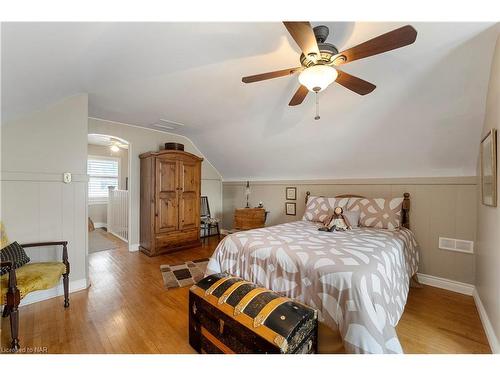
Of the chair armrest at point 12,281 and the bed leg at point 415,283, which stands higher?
the chair armrest at point 12,281

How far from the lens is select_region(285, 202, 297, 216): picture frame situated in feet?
13.6

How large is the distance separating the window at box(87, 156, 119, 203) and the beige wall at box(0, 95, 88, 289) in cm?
404

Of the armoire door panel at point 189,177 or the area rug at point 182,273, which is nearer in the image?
the area rug at point 182,273

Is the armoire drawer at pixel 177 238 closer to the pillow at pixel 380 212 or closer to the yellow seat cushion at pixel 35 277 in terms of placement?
the yellow seat cushion at pixel 35 277

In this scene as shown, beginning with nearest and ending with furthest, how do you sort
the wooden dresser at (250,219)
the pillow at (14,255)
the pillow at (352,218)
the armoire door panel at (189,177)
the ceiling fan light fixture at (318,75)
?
the ceiling fan light fixture at (318,75) → the pillow at (14,255) → the pillow at (352,218) → the armoire door panel at (189,177) → the wooden dresser at (250,219)

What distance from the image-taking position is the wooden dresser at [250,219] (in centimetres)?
415

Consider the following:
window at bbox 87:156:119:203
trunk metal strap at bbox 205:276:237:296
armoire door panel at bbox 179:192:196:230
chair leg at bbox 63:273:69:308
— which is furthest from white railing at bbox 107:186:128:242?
trunk metal strap at bbox 205:276:237:296

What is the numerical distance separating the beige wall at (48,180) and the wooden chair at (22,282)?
0.94ft

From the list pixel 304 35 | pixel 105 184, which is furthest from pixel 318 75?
pixel 105 184

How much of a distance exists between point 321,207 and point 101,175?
6.02m

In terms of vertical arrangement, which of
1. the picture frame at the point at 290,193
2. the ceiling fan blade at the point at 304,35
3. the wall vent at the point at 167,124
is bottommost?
the picture frame at the point at 290,193

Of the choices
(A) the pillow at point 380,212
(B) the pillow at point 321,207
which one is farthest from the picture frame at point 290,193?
(A) the pillow at point 380,212

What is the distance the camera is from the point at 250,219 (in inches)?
164

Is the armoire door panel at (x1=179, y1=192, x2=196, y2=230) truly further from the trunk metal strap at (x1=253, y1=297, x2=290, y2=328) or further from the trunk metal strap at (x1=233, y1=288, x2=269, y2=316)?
the trunk metal strap at (x1=253, y1=297, x2=290, y2=328)
